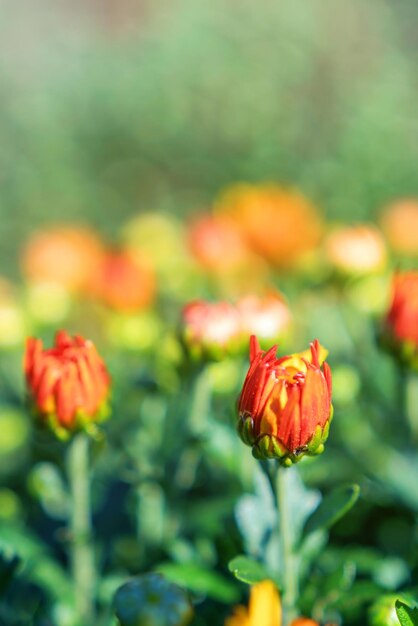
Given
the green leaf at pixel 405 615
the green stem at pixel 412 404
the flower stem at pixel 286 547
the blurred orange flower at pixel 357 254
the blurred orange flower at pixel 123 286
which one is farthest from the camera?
the blurred orange flower at pixel 123 286

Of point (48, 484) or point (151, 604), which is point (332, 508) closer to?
point (151, 604)

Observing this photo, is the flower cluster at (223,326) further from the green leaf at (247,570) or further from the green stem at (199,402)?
the green leaf at (247,570)

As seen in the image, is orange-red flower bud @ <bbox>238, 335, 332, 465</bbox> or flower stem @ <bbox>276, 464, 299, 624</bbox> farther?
flower stem @ <bbox>276, 464, 299, 624</bbox>

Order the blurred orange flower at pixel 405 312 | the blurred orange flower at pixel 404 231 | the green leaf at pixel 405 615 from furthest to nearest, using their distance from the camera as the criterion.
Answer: the blurred orange flower at pixel 404 231
the blurred orange flower at pixel 405 312
the green leaf at pixel 405 615

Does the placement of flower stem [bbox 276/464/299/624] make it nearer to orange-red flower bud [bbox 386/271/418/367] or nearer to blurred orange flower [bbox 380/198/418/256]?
orange-red flower bud [bbox 386/271/418/367]

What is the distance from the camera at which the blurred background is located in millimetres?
3553

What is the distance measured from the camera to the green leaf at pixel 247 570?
0.99 metres

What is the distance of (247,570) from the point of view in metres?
1.02

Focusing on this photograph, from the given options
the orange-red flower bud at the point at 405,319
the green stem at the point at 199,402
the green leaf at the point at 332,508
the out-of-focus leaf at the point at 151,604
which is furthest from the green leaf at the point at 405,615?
the green stem at the point at 199,402

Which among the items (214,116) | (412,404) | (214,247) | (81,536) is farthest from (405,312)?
(214,116)

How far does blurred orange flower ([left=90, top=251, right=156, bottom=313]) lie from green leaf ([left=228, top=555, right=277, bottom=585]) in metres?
0.85

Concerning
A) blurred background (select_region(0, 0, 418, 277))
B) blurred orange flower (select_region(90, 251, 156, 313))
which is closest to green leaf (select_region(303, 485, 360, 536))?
blurred orange flower (select_region(90, 251, 156, 313))

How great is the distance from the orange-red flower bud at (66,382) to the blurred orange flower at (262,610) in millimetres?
308

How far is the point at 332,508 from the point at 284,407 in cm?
20
